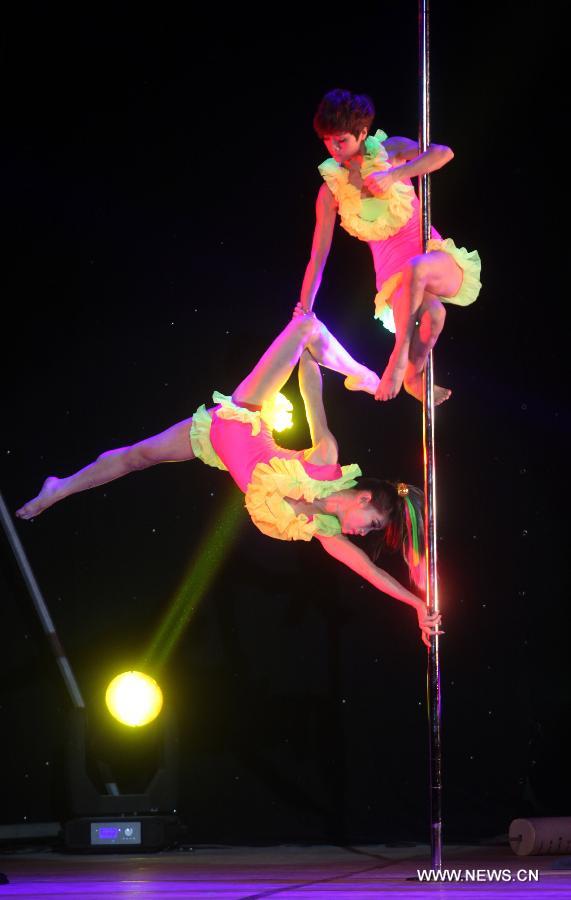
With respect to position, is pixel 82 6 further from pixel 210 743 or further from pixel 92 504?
pixel 210 743

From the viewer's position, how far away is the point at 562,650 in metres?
4.84

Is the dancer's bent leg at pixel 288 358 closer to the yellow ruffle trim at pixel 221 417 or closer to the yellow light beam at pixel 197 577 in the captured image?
the yellow ruffle trim at pixel 221 417

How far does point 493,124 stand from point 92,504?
2310 millimetres

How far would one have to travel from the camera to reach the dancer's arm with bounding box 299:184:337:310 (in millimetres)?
4121

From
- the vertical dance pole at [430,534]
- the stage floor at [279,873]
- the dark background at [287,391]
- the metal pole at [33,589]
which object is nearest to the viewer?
the stage floor at [279,873]

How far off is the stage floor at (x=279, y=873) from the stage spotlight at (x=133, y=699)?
0.51m

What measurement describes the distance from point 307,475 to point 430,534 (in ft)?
1.60

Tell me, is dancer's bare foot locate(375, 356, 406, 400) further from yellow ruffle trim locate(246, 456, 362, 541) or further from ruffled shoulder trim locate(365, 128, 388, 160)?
ruffled shoulder trim locate(365, 128, 388, 160)

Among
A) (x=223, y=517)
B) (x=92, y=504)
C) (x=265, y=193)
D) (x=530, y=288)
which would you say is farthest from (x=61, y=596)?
(x=530, y=288)

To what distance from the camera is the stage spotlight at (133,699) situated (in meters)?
4.26

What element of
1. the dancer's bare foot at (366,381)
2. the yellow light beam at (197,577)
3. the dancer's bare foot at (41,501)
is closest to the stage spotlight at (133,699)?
the yellow light beam at (197,577)

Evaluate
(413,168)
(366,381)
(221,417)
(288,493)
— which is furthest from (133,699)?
(413,168)

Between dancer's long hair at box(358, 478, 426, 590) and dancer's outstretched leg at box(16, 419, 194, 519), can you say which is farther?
dancer's outstretched leg at box(16, 419, 194, 519)

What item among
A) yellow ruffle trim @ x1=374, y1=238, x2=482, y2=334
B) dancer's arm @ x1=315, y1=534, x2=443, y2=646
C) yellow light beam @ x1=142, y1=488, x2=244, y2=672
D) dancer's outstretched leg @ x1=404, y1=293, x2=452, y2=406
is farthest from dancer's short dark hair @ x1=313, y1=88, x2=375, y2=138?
yellow light beam @ x1=142, y1=488, x2=244, y2=672
